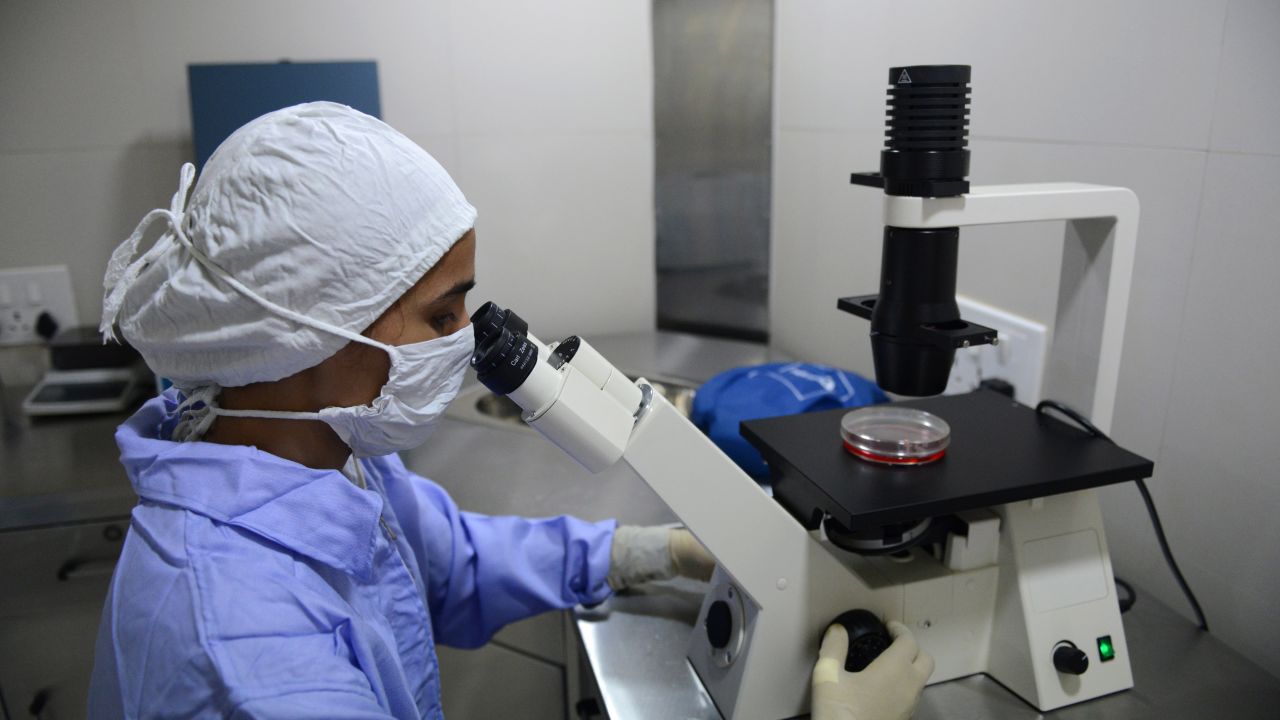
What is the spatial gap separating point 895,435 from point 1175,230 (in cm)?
43

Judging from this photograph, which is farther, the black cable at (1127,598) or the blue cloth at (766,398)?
the blue cloth at (766,398)

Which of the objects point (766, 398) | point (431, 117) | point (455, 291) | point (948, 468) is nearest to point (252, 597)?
point (455, 291)

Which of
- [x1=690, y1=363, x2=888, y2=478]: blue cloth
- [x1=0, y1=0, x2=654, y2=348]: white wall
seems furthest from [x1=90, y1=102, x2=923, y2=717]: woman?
[x1=0, y1=0, x2=654, y2=348]: white wall

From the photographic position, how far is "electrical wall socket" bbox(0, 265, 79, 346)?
1854mm

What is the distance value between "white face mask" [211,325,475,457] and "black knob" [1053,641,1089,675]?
69cm

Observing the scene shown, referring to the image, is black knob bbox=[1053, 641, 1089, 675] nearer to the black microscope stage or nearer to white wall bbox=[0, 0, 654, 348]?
the black microscope stage

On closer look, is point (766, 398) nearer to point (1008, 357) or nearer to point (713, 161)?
point (1008, 357)

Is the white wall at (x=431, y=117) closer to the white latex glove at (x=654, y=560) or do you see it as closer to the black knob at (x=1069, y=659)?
the white latex glove at (x=654, y=560)

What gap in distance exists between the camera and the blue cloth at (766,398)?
145 cm

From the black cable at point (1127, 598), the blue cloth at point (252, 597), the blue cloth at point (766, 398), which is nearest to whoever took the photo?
the blue cloth at point (252, 597)

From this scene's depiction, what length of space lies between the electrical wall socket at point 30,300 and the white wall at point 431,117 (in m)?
0.03

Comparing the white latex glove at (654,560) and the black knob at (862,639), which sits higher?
the black knob at (862,639)

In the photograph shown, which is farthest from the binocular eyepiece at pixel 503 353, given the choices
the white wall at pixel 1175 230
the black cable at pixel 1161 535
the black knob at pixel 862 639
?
the white wall at pixel 1175 230

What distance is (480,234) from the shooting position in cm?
208
